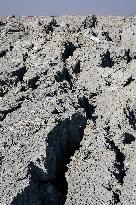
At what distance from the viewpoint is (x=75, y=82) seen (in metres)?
31.1

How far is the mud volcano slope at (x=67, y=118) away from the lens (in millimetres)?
22172

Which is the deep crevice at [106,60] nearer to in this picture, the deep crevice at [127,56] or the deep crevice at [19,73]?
the deep crevice at [127,56]

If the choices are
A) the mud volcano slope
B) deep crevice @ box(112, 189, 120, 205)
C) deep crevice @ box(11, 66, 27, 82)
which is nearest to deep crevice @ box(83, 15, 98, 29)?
the mud volcano slope

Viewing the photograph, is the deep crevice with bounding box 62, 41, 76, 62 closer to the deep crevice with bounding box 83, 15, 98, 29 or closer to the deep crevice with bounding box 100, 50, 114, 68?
the deep crevice with bounding box 100, 50, 114, 68

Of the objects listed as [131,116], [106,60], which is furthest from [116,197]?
[106,60]

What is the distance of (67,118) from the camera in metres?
24.7

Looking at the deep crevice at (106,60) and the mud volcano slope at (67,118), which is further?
the deep crevice at (106,60)

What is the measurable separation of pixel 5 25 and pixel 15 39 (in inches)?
222

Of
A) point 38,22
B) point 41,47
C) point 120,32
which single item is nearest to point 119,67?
point 41,47

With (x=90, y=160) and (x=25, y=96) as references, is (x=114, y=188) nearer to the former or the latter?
(x=90, y=160)

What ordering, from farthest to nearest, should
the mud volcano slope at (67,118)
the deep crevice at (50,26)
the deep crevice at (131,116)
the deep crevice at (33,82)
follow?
the deep crevice at (50,26)
the deep crevice at (33,82)
the deep crevice at (131,116)
the mud volcano slope at (67,118)

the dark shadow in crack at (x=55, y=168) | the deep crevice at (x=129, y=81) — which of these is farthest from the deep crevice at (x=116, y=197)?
the deep crevice at (x=129, y=81)

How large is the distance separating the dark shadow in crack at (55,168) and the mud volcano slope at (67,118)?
0.18 ft

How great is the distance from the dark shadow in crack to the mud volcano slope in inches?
2.2
